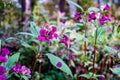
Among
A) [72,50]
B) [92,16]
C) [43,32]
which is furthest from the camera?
[72,50]

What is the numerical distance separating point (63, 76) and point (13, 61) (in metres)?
1.21

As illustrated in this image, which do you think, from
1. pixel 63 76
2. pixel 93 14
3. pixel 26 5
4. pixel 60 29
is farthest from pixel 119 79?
pixel 26 5

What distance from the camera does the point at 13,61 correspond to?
234 centimetres

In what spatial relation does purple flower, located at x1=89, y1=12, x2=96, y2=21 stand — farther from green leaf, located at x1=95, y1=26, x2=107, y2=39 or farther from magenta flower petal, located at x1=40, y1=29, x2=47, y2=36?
magenta flower petal, located at x1=40, y1=29, x2=47, y2=36

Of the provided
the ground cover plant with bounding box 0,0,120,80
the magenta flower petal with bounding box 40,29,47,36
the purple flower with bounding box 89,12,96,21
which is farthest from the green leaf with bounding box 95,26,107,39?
the magenta flower petal with bounding box 40,29,47,36

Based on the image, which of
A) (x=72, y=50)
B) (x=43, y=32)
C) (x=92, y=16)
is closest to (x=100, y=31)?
(x=92, y=16)

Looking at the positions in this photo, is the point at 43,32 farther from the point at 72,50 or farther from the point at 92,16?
the point at 72,50

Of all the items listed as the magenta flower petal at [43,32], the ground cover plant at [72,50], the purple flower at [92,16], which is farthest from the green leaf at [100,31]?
the magenta flower petal at [43,32]

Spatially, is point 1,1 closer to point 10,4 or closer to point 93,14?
point 10,4

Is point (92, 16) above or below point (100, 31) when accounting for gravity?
above

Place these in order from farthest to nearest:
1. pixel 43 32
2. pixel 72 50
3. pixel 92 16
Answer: pixel 72 50
pixel 92 16
pixel 43 32

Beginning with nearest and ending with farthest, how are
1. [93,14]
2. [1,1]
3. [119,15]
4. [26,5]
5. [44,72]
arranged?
[93,14] < [1,1] < [44,72] < [26,5] < [119,15]

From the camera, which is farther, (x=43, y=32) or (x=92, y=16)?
(x=92, y=16)

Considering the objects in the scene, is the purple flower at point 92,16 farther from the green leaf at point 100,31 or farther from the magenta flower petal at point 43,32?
the magenta flower petal at point 43,32
